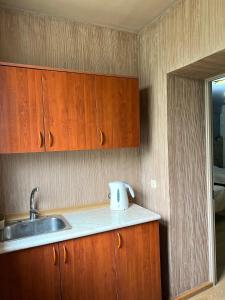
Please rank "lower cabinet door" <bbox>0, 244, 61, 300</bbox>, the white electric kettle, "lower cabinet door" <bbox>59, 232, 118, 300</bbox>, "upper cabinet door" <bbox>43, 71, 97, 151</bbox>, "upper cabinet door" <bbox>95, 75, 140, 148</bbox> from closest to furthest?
"lower cabinet door" <bbox>0, 244, 61, 300</bbox>, "lower cabinet door" <bbox>59, 232, 118, 300</bbox>, "upper cabinet door" <bbox>43, 71, 97, 151</bbox>, "upper cabinet door" <bbox>95, 75, 140, 148</bbox>, the white electric kettle

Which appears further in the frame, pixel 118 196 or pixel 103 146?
pixel 118 196

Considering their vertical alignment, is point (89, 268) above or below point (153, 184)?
below

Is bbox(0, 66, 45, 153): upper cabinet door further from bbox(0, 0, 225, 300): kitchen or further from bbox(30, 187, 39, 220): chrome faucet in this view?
bbox(30, 187, 39, 220): chrome faucet

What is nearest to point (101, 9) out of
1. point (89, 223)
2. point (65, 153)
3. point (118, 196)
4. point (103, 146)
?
point (103, 146)

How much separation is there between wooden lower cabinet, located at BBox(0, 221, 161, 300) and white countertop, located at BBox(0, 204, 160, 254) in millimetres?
55

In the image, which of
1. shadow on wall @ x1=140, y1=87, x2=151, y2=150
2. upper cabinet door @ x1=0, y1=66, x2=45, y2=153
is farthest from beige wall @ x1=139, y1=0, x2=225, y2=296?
upper cabinet door @ x1=0, y1=66, x2=45, y2=153

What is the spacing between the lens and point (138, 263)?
1.84 m

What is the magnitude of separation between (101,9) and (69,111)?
36.5 inches

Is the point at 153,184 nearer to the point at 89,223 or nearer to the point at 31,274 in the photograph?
the point at 89,223

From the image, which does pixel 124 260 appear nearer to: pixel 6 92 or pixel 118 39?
pixel 6 92

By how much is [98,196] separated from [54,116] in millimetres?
936

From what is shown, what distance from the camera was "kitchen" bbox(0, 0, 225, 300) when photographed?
1592mm

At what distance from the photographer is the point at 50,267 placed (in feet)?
4.98

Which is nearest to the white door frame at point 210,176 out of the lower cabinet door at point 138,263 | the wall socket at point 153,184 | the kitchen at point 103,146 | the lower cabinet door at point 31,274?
the kitchen at point 103,146
